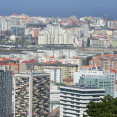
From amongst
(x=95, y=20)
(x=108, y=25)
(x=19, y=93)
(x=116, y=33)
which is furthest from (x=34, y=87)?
(x=95, y=20)

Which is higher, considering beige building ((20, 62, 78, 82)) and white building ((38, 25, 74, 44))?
white building ((38, 25, 74, 44))

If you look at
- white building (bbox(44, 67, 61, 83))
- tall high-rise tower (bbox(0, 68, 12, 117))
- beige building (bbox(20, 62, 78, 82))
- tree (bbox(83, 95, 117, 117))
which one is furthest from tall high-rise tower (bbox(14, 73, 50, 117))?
beige building (bbox(20, 62, 78, 82))

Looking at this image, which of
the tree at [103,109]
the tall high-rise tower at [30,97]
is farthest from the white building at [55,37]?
the tree at [103,109]

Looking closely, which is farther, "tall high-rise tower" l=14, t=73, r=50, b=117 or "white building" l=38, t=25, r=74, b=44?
"white building" l=38, t=25, r=74, b=44

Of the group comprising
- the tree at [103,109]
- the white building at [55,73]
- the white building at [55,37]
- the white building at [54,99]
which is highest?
the white building at [55,37]

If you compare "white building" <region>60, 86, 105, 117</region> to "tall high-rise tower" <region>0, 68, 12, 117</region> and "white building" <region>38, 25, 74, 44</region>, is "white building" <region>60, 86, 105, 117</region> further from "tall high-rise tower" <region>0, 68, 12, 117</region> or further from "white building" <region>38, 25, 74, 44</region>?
"white building" <region>38, 25, 74, 44</region>

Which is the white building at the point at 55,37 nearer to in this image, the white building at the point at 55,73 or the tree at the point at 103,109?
the white building at the point at 55,73

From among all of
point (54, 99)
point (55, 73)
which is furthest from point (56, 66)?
point (54, 99)

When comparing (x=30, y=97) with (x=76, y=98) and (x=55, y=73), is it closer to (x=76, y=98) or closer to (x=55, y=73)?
(x=76, y=98)
